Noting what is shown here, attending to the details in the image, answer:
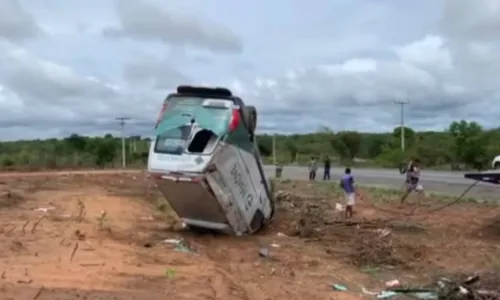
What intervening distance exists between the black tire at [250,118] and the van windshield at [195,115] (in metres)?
0.61

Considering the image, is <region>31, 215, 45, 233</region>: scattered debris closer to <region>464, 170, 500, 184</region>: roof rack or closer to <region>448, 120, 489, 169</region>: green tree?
<region>464, 170, 500, 184</region>: roof rack

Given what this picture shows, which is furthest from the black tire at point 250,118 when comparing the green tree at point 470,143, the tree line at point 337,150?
the green tree at point 470,143

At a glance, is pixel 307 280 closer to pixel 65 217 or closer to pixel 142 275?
pixel 142 275

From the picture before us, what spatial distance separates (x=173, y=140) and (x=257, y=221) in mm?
2929

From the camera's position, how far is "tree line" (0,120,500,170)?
60.8 metres

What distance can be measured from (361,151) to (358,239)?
8992cm

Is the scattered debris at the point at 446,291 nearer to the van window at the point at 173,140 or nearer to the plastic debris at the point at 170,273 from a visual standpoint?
the plastic debris at the point at 170,273

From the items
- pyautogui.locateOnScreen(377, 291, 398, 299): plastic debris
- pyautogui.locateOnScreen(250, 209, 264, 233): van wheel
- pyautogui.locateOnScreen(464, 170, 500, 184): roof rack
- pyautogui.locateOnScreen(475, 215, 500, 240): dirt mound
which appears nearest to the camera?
pyautogui.locateOnScreen(377, 291, 398, 299): plastic debris

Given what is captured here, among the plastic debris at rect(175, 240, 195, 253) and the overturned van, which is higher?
the overturned van

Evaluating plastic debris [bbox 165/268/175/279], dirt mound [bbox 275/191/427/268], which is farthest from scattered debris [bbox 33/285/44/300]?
dirt mound [bbox 275/191/427/268]

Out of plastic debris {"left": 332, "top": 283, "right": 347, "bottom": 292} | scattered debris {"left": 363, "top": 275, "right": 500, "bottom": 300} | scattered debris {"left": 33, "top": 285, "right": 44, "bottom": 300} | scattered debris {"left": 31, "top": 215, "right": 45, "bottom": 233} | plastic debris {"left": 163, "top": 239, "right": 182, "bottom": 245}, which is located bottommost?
plastic debris {"left": 332, "top": 283, "right": 347, "bottom": 292}

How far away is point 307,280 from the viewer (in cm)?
1062

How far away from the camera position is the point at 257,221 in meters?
15.4

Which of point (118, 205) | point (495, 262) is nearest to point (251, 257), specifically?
point (495, 262)
